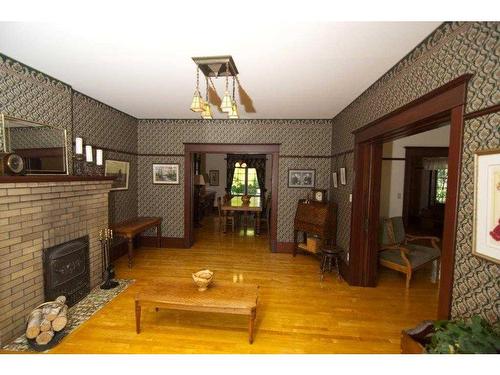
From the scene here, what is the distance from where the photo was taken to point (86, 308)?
2.97 meters

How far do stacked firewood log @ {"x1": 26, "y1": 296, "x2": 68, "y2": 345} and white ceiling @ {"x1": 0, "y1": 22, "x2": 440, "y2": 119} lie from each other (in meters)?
2.61

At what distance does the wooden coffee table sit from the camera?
2.40 m

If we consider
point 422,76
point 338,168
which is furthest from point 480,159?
point 338,168

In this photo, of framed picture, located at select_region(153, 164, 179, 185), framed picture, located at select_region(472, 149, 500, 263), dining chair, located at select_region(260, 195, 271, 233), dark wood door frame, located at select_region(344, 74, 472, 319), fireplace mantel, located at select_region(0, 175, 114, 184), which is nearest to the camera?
framed picture, located at select_region(472, 149, 500, 263)

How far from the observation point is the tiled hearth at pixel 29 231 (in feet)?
7.58

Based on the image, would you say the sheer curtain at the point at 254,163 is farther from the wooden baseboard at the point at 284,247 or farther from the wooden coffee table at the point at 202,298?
the wooden coffee table at the point at 202,298

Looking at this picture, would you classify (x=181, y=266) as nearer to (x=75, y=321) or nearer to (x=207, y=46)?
(x=75, y=321)

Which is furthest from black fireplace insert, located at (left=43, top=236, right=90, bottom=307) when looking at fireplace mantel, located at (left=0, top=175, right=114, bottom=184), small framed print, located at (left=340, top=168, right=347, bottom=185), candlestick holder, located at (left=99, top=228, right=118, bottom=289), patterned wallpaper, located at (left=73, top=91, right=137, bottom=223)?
small framed print, located at (left=340, top=168, right=347, bottom=185)

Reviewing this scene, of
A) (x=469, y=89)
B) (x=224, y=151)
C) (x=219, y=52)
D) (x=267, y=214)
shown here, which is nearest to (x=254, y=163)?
(x=267, y=214)

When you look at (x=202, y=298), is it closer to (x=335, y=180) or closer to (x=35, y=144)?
(x=35, y=144)

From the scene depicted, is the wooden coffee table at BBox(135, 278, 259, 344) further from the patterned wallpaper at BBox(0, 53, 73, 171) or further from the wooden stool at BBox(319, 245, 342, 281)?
the patterned wallpaper at BBox(0, 53, 73, 171)

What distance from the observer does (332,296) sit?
11.2 feet

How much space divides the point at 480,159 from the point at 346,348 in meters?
2.03
